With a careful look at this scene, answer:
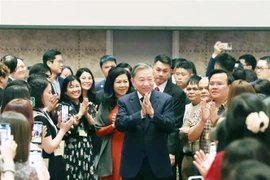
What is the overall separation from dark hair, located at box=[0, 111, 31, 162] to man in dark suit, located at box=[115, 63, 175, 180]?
6.00 ft

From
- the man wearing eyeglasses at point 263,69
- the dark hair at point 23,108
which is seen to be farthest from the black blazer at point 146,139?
the man wearing eyeglasses at point 263,69

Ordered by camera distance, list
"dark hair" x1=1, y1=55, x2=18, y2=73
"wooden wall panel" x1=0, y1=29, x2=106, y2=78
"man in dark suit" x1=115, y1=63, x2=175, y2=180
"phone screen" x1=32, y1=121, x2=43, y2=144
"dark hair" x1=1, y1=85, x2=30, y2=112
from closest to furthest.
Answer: "phone screen" x1=32, y1=121, x2=43, y2=144, "dark hair" x1=1, y1=85, x2=30, y2=112, "man in dark suit" x1=115, y1=63, x2=175, y2=180, "dark hair" x1=1, y1=55, x2=18, y2=73, "wooden wall panel" x1=0, y1=29, x2=106, y2=78

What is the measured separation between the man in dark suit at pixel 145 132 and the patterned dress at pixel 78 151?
1.01 m

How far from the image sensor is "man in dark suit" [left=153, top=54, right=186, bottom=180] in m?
6.99

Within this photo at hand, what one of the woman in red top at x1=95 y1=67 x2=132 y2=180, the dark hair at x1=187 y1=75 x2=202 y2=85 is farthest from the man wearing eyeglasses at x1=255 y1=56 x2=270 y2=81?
the woman in red top at x1=95 y1=67 x2=132 y2=180

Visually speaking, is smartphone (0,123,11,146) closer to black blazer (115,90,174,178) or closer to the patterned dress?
black blazer (115,90,174,178)

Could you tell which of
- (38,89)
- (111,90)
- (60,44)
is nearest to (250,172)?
(38,89)

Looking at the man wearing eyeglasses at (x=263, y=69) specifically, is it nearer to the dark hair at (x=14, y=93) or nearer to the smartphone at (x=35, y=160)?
the dark hair at (x=14, y=93)

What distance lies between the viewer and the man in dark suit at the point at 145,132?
19.8ft

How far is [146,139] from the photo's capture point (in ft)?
20.1

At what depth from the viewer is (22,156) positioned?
4.22 metres
